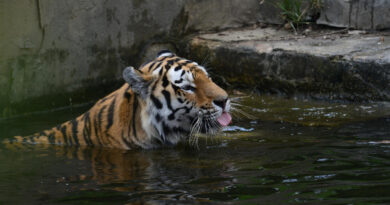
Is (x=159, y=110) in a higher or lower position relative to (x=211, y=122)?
higher

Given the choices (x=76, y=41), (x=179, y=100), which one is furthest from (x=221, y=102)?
(x=76, y=41)

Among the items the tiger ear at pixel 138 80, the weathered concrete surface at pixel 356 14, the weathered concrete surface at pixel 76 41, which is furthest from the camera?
the weathered concrete surface at pixel 356 14

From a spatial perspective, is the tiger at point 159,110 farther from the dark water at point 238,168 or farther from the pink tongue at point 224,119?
A: the dark water at point 238,168

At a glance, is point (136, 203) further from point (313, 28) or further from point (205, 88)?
point (313, 28)

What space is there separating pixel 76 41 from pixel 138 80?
2.52 metres

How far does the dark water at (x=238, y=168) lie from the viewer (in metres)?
3.21

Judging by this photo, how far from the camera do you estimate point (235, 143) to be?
15.7ft

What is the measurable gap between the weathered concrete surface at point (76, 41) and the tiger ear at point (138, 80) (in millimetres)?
2186

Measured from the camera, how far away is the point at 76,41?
657 cm

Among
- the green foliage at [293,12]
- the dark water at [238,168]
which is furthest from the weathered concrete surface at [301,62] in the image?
the dark water at [238,168]

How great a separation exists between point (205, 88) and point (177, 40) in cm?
347

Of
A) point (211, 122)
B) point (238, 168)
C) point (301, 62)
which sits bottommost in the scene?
point (238, 168)

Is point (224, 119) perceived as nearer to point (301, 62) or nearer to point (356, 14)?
point (301, 62)

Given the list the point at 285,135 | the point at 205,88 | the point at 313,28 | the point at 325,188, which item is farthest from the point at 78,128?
the point at 313,28
